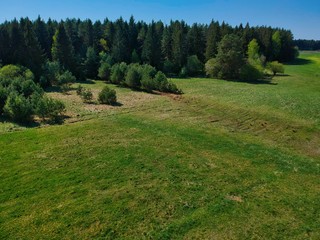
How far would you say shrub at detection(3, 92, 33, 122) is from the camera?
29.4 m

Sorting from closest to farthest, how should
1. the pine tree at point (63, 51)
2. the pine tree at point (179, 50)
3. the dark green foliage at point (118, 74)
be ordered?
the dark green foliage at point (118, 74)
the pine tree at point (63, 51)
the pine tree at point (179, 50)

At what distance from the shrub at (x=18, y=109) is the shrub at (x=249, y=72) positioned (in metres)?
48.1

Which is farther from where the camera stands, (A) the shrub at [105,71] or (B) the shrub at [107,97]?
(A) the shrub at [105,71]

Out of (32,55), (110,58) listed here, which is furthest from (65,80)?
(110,58)

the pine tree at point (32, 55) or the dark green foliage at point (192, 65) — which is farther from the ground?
the pine tree at point (32, 55)

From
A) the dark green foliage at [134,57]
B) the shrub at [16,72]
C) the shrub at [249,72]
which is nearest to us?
the shrub at [16,72]

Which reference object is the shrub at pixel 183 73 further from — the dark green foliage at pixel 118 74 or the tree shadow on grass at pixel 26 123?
the tree shadow on grass at pixel 26 123

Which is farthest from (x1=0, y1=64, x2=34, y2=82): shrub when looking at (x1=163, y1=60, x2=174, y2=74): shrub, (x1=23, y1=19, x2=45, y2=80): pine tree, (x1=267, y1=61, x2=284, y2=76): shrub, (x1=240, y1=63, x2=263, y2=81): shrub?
(x1=267, y1=61, x2=284, y2=76): shrub

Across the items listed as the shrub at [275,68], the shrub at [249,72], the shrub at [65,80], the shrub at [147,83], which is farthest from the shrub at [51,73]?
the shrub at [275,68]

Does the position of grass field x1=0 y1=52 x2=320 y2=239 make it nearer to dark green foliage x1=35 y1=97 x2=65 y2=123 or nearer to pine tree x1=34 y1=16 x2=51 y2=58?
dark green foliage x1=35 y1=97 x2=65 y2=123

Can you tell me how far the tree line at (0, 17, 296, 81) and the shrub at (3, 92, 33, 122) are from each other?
26761 mm

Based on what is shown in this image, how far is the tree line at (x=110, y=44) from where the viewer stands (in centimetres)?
5725

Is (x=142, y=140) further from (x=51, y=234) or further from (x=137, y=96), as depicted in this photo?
(x=137, y=96)

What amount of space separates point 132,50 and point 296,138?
5825 cm
